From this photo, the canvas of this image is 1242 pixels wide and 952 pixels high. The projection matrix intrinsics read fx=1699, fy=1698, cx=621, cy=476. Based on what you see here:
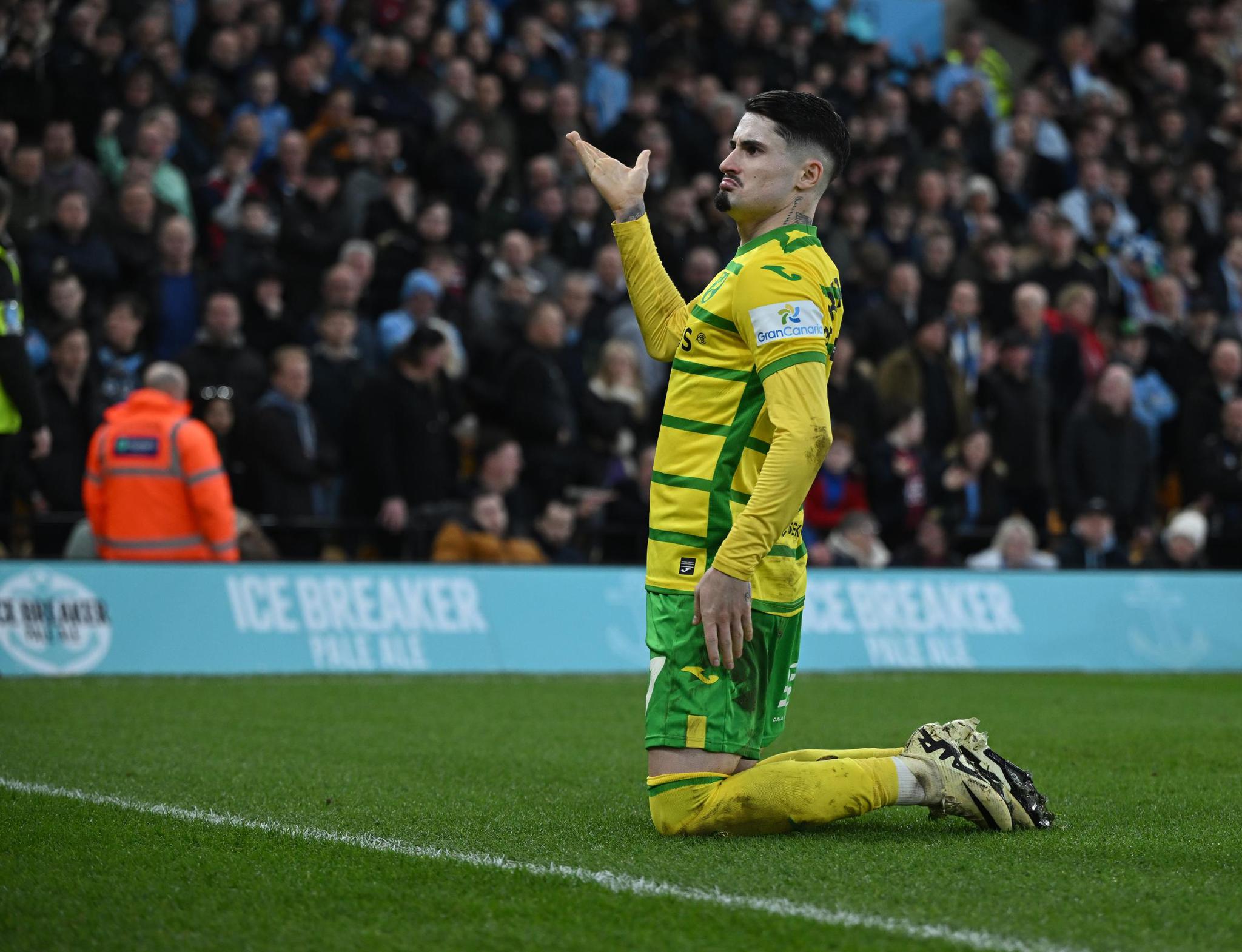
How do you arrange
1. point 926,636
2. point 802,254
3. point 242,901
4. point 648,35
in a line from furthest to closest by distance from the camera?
1. point 648,35
2. point 926,636
3. point 802,254
4. point 242,901

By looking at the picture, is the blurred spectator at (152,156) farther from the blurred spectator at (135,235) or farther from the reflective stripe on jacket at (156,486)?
the reflective stripe on jacket at (156,486)

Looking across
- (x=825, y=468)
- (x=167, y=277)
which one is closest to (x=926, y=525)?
(x=825, y=468)

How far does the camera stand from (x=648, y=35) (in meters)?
19.8

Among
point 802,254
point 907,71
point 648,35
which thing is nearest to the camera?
point 802,254

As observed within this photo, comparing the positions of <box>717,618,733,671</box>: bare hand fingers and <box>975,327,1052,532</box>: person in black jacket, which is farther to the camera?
<box>975,327,1052,532</box>: person in black jacket

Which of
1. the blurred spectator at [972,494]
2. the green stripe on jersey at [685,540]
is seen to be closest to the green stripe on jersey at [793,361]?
the green stripe on jersey at [685,540]

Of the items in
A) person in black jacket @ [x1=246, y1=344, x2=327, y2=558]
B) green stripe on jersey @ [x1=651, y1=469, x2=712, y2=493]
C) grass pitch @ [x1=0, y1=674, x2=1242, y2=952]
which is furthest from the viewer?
person in black jacket @ [x1=246, y1=344, x2=327, y2=558]

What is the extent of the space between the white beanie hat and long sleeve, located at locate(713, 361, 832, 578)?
11.6 m

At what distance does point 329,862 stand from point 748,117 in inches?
107

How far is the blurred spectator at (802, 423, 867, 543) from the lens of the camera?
1502 cm

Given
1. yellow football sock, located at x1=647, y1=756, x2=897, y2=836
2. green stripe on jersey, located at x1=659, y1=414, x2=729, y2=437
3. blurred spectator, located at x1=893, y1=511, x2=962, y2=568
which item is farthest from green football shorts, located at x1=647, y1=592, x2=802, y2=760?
blurred spectator, located at x1=893, y1=511, x2=962, y2=568

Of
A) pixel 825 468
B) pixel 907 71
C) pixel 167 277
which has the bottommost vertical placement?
pixel 825 468

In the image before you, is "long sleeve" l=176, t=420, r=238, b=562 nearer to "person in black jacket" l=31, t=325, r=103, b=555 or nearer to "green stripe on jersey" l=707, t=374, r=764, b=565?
"person in black jacket" l=31, t=325, r=103, b=555

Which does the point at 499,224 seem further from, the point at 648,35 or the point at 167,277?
the point at 648,35
